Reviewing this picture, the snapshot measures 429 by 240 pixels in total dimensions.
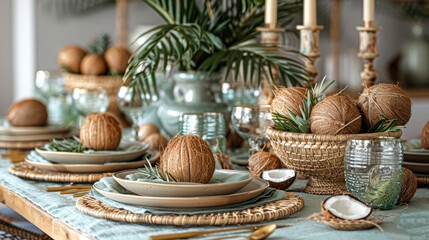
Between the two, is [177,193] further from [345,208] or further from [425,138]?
[425,138]

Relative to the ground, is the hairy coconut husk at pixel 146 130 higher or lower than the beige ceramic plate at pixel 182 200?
higher

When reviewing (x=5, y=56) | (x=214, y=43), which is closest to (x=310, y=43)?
(x=214, y=43)

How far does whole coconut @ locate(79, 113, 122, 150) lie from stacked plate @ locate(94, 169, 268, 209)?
32cm

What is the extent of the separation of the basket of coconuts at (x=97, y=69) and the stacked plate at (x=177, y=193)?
3.80ft

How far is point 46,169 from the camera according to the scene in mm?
1218

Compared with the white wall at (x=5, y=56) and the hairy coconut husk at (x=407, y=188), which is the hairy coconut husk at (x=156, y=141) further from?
the white wall at (x=5, y=56)

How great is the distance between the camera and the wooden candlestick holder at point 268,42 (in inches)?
58.8

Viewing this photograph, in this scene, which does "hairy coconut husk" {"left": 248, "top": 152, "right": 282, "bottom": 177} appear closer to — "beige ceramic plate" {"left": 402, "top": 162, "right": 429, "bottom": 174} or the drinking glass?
"beige ceramic plate" {"left": 402, "top": 162, "right": 429, "bottom": 174}

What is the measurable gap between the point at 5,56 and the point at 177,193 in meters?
3.55

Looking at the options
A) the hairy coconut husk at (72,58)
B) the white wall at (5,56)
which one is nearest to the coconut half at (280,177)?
the hairy coconut husk at (72,58)

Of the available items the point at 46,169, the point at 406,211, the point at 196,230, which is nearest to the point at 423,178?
the point at 406,211

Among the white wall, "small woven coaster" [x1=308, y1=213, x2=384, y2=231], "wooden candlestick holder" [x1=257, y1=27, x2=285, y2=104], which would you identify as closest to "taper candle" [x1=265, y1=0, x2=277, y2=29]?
"wooden candlestick holder" [x1=257, y1=27, x2=285, y2=104]

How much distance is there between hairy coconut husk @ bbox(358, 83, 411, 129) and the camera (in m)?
1.03

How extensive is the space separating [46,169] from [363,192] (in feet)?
1.97
